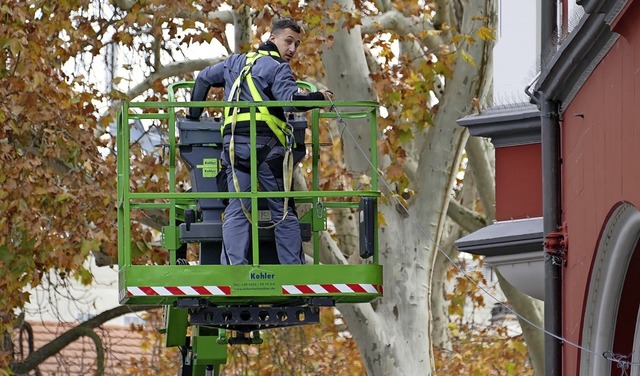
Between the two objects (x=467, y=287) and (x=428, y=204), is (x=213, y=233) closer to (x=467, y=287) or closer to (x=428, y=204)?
(x=428, y=204)

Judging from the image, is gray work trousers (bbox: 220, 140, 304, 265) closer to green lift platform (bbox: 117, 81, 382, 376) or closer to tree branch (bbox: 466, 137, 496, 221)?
green lift platform (bbox: 117, 81, 382, 376)

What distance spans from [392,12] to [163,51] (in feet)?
10.0

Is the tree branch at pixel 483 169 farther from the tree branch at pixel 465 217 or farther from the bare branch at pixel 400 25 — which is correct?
the bare branch at pixel 400 25

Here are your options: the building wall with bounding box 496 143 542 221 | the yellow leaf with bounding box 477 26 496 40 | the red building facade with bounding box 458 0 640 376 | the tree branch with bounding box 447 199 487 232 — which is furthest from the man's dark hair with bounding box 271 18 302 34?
the tree branch with bounding box 447 199 487 232

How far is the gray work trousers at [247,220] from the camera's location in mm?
12875

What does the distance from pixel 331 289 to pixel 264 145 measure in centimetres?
119

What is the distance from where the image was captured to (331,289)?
12875 mm

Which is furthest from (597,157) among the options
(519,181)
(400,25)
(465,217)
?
(465,217)

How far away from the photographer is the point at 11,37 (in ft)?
65.5

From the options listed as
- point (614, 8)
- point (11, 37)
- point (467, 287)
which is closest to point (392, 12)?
point (11, 37)

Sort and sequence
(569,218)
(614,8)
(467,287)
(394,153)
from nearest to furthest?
(614,8) → (569,218) → (394,153) → (467,287)

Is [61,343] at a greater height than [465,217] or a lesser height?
lesser

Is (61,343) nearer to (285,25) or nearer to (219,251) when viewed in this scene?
(219,251)

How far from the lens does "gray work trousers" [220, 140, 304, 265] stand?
12.9m
